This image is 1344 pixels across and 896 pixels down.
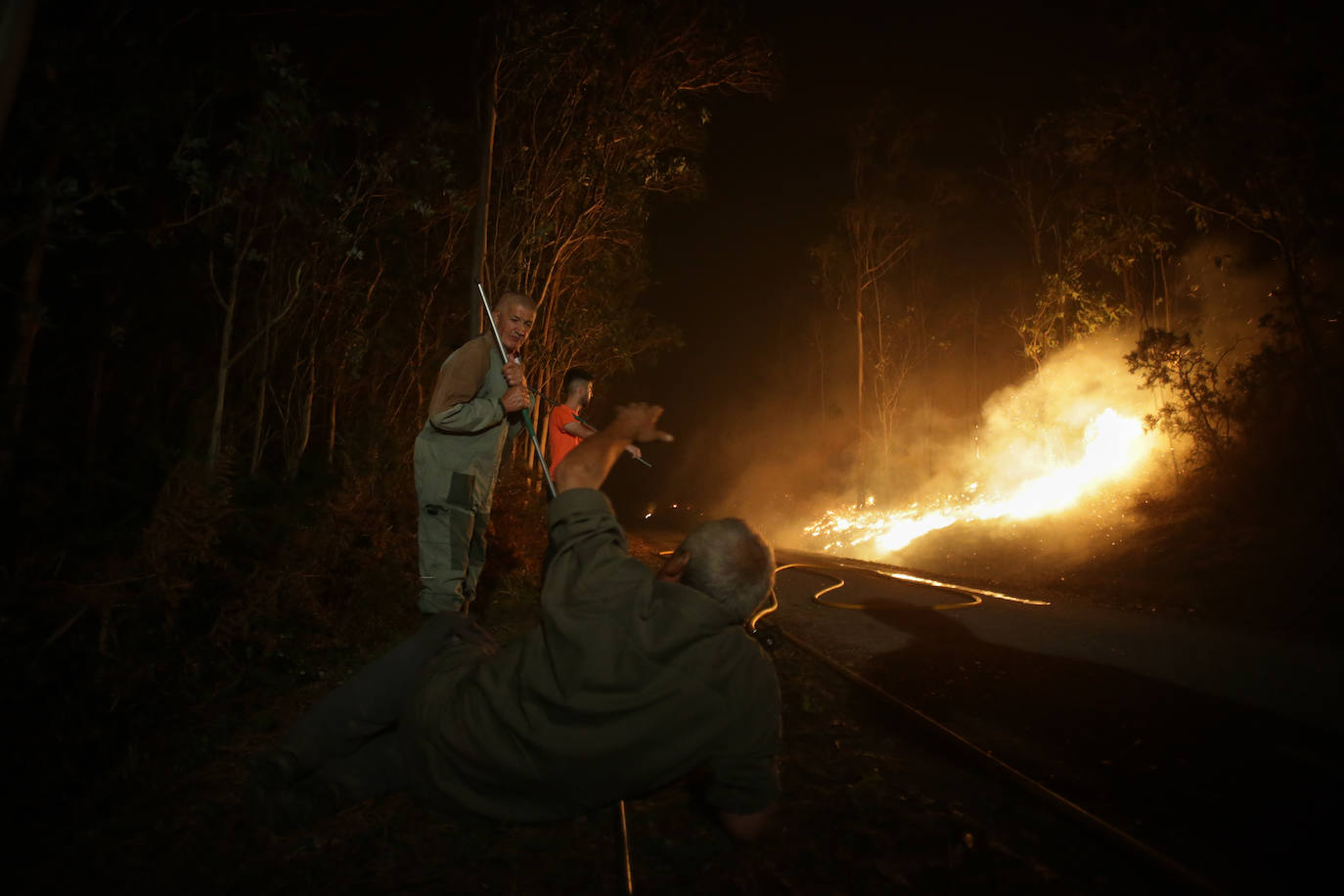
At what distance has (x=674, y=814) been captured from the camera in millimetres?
2885

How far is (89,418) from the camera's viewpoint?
41.3 ft

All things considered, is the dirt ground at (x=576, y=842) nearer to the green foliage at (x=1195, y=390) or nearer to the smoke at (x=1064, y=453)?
the smoke at (x=1064, y=453)

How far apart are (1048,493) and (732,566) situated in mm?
17751

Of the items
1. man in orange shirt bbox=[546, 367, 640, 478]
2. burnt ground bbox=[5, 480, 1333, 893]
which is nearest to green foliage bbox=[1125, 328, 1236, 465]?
burnt ground bbox=[5, 480, 1333, 893]

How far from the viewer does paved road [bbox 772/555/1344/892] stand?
2.80 metres

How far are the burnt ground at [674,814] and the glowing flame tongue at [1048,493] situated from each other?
13.0m

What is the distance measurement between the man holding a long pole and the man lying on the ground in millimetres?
1556

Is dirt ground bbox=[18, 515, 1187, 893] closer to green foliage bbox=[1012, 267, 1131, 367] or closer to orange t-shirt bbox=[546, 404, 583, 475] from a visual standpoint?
orange t-shirt bbox=[546, 404, 583, 475]

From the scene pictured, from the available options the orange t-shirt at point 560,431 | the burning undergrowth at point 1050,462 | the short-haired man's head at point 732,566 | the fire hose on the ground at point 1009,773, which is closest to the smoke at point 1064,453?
the burning undergrowth at point 1050,462

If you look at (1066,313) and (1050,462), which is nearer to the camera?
(1066,313)

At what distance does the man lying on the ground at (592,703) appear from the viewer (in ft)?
6.19

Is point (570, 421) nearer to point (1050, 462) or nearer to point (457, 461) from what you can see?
point (457, 461)

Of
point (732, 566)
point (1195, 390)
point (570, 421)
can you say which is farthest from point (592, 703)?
point (1195, 390)

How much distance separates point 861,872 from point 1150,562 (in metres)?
10.1
